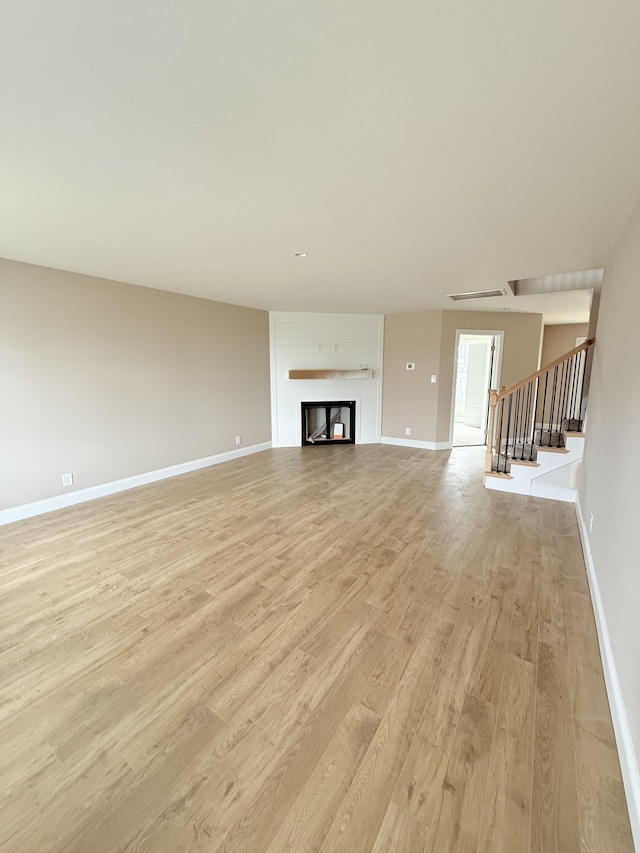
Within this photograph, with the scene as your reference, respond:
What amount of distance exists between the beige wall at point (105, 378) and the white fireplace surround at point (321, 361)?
2.60 ft

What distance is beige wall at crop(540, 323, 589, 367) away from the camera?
25.1 ft

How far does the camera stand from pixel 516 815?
114cm

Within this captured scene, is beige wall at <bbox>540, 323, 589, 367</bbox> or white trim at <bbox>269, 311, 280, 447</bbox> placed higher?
beige wall at <bbox>540, 323, 589, 367</bbox>

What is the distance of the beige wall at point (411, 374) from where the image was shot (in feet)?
19.9

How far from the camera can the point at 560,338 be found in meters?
7.81

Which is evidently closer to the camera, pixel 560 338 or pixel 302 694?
pixel 302 694

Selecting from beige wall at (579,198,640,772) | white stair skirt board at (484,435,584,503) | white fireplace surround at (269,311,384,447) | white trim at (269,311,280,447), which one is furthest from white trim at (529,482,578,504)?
white trim at (269,311,280,447)

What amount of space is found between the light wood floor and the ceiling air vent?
10.0ft

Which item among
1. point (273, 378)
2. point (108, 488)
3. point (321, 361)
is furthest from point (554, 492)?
point (108, 488)

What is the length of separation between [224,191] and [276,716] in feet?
8.73

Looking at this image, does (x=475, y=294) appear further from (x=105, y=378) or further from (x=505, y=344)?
(x=105, y=378)

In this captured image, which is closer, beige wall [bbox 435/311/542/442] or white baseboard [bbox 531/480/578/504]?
white baseboard [bbox 531/480/578/504]

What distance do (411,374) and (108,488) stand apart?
5061 millimetres

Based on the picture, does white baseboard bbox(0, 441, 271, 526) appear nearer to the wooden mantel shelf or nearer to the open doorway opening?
the wooden mantel shelf
